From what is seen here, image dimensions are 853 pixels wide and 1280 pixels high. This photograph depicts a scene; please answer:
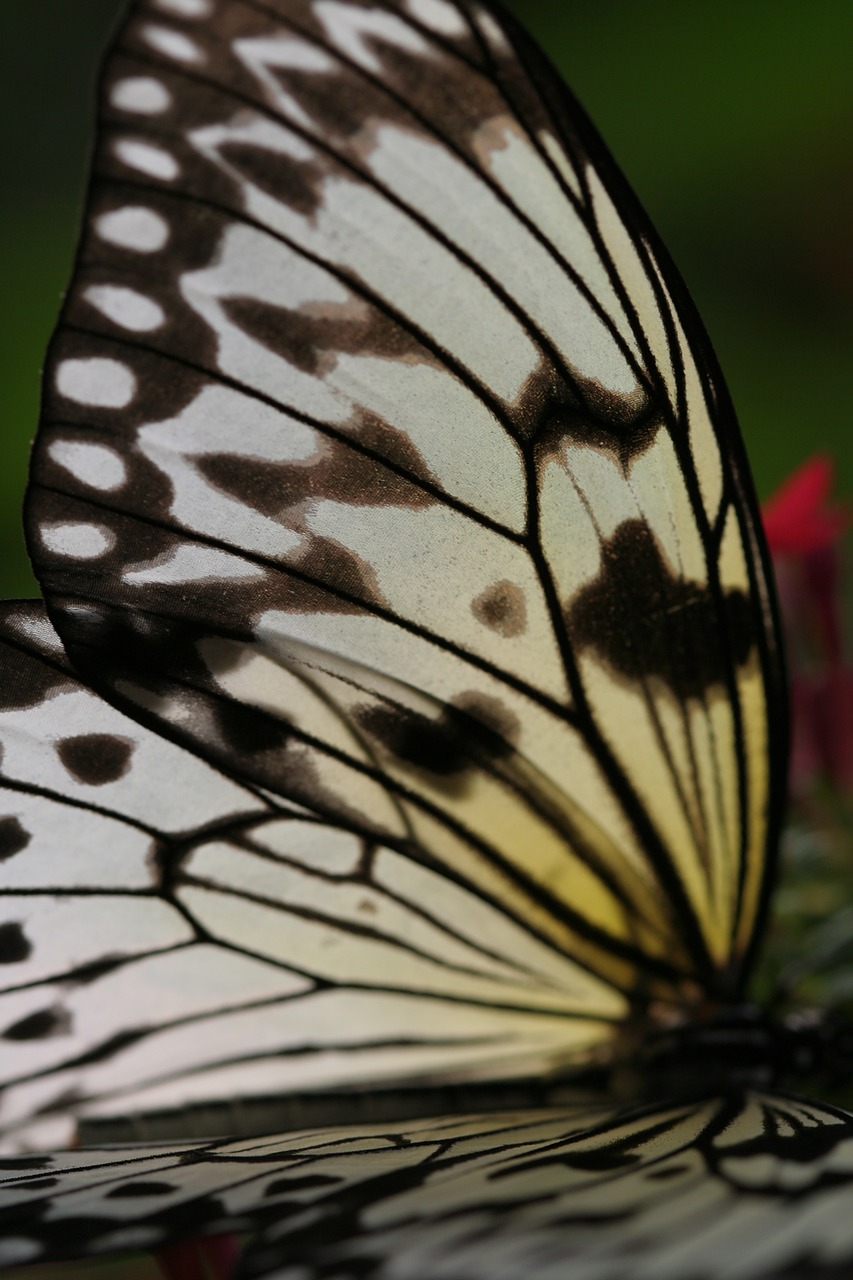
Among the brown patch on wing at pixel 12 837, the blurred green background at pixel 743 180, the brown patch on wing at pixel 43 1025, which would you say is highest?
the blurred green background at pixel 743 180

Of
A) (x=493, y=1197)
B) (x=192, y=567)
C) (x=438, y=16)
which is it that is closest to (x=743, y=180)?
(x=438, y=16)

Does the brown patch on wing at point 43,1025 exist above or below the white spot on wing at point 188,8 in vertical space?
below

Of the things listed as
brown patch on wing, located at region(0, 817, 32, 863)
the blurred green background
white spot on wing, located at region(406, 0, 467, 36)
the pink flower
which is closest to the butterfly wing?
white spot on wing, located at region(406, 0, 467, 36)

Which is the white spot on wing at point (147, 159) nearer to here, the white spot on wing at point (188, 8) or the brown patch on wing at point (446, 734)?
the white spot on wing at point (188, 8)

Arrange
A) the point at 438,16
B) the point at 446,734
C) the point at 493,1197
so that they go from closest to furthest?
1. the point at 493,1197
2. the point at 438,16
3. the point at 446,734

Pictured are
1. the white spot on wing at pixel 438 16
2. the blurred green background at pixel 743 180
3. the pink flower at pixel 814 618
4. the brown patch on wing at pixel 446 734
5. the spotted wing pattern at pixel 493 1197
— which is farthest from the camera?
the blurred green background at pixel 743 180

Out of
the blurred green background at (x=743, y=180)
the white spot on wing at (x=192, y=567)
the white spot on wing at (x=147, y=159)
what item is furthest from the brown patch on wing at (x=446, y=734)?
the blurred green background at (x=743, y=180)

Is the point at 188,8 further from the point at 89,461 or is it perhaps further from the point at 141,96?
the point at 89,461
